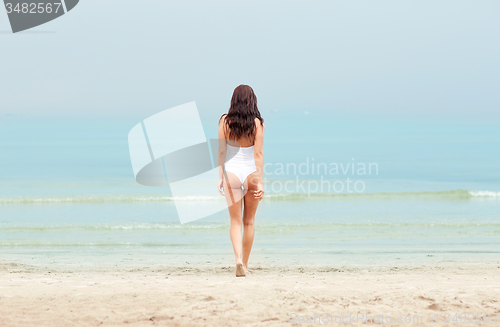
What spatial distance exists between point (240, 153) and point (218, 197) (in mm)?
10121

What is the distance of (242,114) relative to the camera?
4949 mm

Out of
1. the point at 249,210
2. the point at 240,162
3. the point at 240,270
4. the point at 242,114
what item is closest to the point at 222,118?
the point at 242,114

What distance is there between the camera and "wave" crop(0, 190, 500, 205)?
568 inches

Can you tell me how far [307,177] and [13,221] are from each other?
12.4 m

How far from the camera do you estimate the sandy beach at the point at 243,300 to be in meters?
3.55

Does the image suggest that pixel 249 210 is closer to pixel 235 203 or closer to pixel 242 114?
pixel 235 203

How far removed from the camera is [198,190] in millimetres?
16594

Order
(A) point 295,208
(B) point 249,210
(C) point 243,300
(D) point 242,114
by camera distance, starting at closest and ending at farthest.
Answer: (C) point 243,300 < (D) point 242,114 < (B) point 249,210 < (A) point 295,208

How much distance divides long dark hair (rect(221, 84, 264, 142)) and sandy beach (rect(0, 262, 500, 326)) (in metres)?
Result: 1.51

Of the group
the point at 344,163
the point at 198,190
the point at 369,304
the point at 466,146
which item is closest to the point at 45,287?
the point at 369,304


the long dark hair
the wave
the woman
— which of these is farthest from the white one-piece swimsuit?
the wave

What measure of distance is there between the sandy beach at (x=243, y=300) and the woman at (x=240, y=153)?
851mm

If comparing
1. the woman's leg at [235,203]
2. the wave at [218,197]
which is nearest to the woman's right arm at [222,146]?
the woman's leg at [235,203]

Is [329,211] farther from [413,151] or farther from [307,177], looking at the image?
[413,151]
